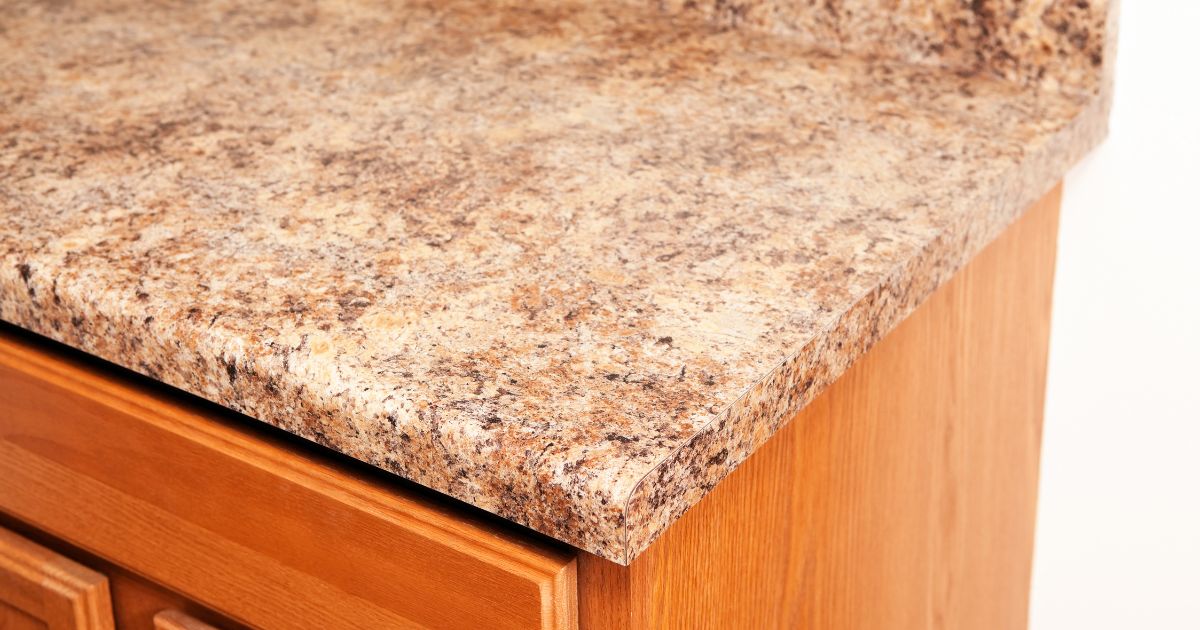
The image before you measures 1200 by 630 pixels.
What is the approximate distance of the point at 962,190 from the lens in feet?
2.76

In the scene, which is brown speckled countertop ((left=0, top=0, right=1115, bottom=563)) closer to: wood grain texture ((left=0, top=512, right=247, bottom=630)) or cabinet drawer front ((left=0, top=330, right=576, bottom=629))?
cabinet drawer front ((left=0, top=330, right=576, bottom=629))

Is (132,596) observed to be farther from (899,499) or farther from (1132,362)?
(1132,362)

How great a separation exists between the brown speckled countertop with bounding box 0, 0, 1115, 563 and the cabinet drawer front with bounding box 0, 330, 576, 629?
1.2 inches

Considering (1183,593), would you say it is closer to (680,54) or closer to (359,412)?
(680,54)

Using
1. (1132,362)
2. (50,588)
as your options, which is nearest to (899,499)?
(1132,362)

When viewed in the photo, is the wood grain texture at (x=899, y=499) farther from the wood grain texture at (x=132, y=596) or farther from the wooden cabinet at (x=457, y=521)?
the wood grain texture at (x=132, y=596)

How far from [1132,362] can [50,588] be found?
861mm

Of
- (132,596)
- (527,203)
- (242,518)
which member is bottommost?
(132,596)

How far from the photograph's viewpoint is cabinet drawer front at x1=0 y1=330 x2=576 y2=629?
2.10ft

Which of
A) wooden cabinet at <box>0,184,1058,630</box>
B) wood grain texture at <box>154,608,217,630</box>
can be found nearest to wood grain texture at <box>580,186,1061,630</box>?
wooden cabinet at <box>0,184,1058,630</box>

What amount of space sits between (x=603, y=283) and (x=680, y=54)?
43 cm

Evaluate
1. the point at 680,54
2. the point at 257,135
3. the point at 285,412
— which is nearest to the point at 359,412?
the point at 285,412

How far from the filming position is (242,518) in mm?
721

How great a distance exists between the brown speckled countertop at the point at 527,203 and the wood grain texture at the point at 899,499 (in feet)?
0.22
